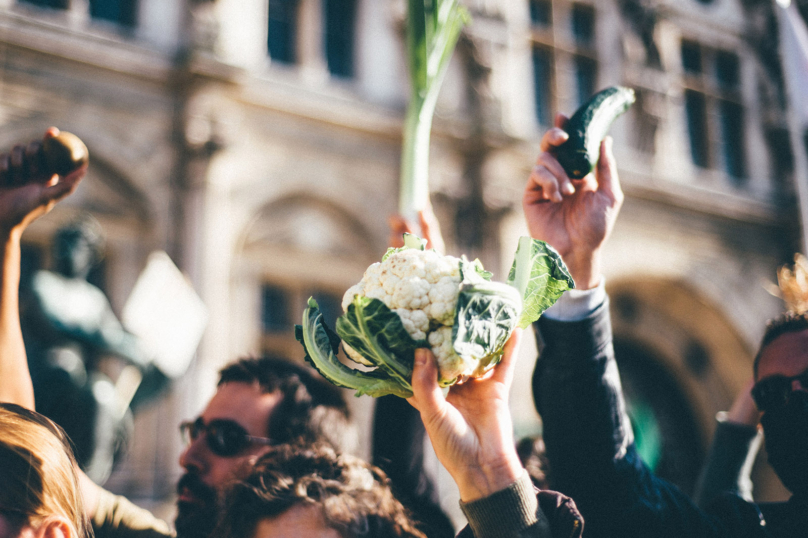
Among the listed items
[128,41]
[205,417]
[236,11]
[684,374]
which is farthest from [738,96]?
[205,417]

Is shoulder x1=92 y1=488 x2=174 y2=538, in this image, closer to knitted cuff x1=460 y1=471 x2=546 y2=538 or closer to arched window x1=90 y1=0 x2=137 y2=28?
knitted cuff x1=460 y1=471 x2=546 y2=538

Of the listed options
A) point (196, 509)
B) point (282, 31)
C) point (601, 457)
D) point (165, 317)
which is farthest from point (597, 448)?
point (282, 31)

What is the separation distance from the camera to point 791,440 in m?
1.90

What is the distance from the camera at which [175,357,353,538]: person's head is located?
86.6 inches

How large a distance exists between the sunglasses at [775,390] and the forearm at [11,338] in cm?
204

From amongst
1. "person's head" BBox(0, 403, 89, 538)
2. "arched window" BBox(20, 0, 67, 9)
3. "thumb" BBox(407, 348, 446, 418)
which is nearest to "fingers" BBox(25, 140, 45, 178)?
"person's head" BBox(0, 403, 89, 538)

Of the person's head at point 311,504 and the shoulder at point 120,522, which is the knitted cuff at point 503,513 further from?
the shoulder at point 120,522

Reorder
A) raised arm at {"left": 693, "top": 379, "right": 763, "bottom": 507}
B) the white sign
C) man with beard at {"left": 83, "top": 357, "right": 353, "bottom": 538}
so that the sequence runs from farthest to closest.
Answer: the white sign, raised arm at {"left": 693, "top": 379, "right": 763, "bottom": 507}, man with beard at {"left": 83, "top": 357, "right": 353, "bottom": 538}

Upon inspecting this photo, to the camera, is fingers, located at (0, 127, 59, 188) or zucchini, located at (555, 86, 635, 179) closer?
zucchini, located at (555, 86, 635, 179)

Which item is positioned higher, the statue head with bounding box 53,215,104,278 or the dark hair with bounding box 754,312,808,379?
the statue head with bounding box 53,215,104,278

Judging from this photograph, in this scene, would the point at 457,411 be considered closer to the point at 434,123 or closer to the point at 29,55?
the point at 29,55

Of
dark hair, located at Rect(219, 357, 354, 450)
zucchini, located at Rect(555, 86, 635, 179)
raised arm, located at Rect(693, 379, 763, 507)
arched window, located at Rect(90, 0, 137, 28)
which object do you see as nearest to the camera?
zucchini, located at Rect(555, 86, 635, 179)

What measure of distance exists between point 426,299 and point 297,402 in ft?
3.89

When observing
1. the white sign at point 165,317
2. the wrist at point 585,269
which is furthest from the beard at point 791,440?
the white sign at point 165,317
